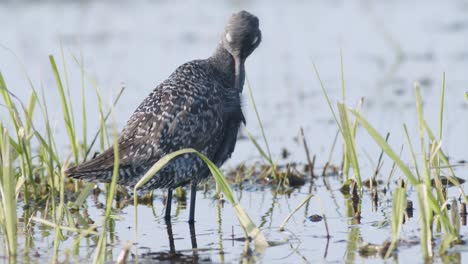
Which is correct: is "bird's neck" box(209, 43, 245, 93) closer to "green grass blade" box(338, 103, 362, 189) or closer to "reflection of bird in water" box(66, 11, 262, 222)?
"reflection of bird in water" box(66, 11, 262, 222)

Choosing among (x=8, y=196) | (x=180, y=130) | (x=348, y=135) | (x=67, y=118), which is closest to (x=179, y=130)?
(x=180, y=130)

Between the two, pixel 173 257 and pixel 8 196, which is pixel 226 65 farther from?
pixel 8 196

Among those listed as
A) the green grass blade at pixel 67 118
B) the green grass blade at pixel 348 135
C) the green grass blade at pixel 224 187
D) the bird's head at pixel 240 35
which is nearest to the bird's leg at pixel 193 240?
the green grass blade at pixel 224 187

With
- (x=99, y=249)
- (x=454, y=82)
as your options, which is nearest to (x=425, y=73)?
(x=454, y=82)

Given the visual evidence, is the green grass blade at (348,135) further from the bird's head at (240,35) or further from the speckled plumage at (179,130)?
the bird's head at (240,35)

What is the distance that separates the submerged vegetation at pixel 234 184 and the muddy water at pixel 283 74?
11cm

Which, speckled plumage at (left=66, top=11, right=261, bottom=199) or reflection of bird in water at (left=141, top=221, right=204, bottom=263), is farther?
speckled plumage at (left=66, top=11, right=261, bottom=199)


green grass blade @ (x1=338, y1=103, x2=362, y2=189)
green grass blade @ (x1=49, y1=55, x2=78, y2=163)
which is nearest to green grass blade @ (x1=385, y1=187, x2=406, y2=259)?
green grass blade @ (x1=338, y1=103, x2=362, y2=189)

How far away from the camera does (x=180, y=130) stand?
706cm

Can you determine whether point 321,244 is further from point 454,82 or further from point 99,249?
point 454,82

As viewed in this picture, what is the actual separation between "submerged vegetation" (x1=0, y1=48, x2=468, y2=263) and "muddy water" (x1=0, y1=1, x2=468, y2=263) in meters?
0.11

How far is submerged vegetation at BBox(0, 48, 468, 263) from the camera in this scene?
5902 mm

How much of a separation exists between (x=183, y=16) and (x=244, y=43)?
325 inches

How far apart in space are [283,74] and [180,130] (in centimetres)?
541
